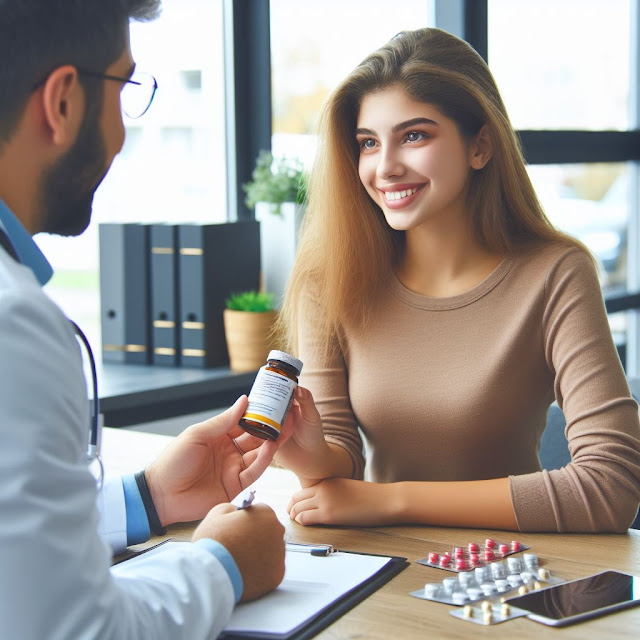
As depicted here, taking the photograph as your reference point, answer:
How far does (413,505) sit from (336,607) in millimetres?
362

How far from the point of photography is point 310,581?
3.78 feet

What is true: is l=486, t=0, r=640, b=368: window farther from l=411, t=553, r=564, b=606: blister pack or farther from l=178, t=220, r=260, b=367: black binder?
l=411, t=553, r=564, b=606: blister pack

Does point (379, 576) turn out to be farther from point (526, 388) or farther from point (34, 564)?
point (526, 388)

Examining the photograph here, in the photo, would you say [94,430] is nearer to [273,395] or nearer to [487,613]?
[273,395]

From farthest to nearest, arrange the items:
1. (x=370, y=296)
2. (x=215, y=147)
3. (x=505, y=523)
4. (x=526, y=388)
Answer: (x=215, y=147), (x=370, y=296), (x=526, y=388), (x=505, y=523)

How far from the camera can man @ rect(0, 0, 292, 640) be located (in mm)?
736

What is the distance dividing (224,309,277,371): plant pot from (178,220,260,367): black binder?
2.3 inches

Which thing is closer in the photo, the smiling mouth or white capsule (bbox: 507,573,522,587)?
white capsule (bbox: 507,573,522,587)

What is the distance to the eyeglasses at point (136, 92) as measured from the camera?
3.28ft

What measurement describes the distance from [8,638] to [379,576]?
54 centimetres

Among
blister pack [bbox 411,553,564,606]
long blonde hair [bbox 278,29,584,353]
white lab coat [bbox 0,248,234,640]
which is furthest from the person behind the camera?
long blonde hair [bbox 278,29,584,353]

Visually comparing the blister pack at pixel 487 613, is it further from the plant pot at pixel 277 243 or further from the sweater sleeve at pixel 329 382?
the plant pot at pixel 277 243

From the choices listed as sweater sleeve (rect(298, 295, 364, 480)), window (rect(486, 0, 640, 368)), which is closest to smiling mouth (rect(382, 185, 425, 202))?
sweater sleeve (rect(298, 295, 364, 480))

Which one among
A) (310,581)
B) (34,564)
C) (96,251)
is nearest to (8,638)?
(34,564)
